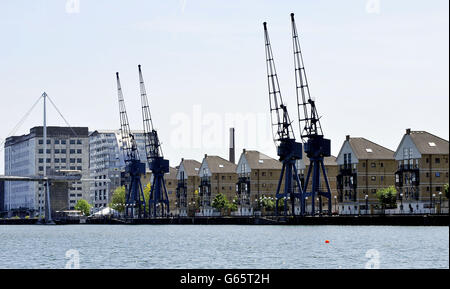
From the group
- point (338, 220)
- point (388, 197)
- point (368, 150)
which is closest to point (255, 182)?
point (368, 150)

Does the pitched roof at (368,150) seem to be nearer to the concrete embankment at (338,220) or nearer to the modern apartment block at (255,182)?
the concrete embankment at (338,220)

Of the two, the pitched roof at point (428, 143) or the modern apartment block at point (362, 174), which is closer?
the pitched roof at point (428, 143)

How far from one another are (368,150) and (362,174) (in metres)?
4.97

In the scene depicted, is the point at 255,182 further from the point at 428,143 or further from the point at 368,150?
the point at 428,143

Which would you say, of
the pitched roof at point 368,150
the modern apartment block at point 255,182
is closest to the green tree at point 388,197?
the pitched roof at point 368,150

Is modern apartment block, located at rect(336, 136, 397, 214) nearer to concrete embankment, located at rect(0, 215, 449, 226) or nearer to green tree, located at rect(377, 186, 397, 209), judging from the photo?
green tree, located at rect(377, 186, 397, 209)

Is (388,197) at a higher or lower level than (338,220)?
higher

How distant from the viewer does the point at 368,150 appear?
161500 millimetres

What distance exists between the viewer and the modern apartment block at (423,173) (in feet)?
468

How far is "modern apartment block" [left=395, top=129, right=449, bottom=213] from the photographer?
142750 millimetres

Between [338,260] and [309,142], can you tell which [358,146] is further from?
[338,260]
